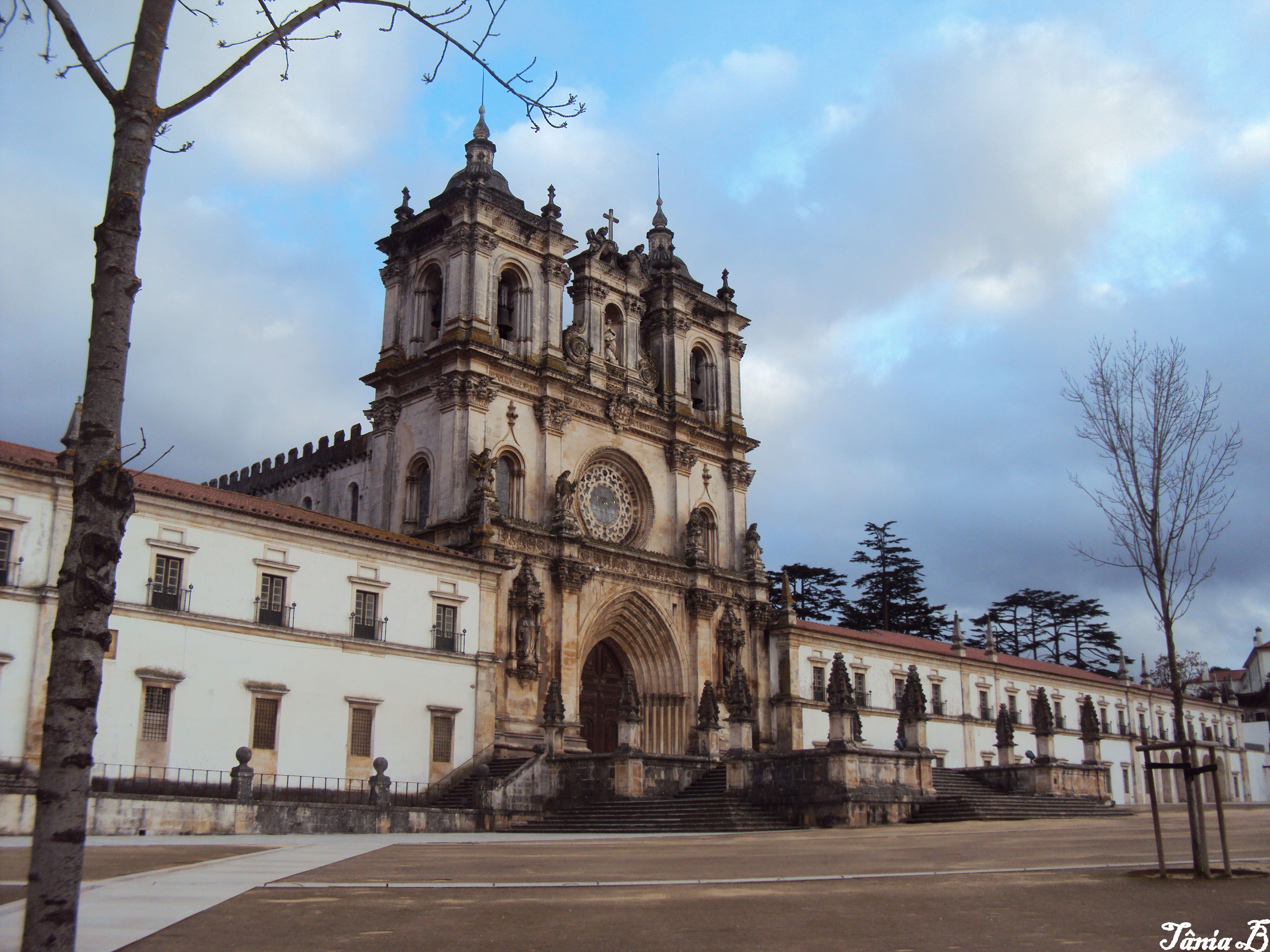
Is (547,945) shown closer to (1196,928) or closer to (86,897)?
(1196,928)

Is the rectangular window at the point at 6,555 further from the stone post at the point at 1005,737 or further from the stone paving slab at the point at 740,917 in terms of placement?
the stone post at the point at 1005,737

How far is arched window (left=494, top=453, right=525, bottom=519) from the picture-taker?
4047 centimetres

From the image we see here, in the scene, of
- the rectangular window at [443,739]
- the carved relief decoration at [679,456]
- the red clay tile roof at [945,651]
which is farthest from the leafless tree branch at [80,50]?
the red clay tile roof at [945,651]

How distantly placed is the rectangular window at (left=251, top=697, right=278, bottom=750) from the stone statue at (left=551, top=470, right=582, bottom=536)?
43.2 ft

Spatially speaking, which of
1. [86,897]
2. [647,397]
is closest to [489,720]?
[647,397]

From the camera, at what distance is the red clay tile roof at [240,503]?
27500mm

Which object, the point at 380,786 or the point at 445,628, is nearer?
the point at 380,786

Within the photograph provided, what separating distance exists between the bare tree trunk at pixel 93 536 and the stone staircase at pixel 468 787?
2603 cm

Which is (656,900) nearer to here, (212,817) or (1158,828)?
(1158,828)

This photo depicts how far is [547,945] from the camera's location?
6801 mm

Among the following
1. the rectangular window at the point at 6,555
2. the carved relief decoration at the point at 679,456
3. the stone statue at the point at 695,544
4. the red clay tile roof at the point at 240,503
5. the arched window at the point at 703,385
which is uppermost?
the arched window at the point at 703,385

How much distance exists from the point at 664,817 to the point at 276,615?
11.8 meters

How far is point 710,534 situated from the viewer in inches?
1900

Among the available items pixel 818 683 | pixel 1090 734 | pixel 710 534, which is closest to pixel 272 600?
pixel 710 534
